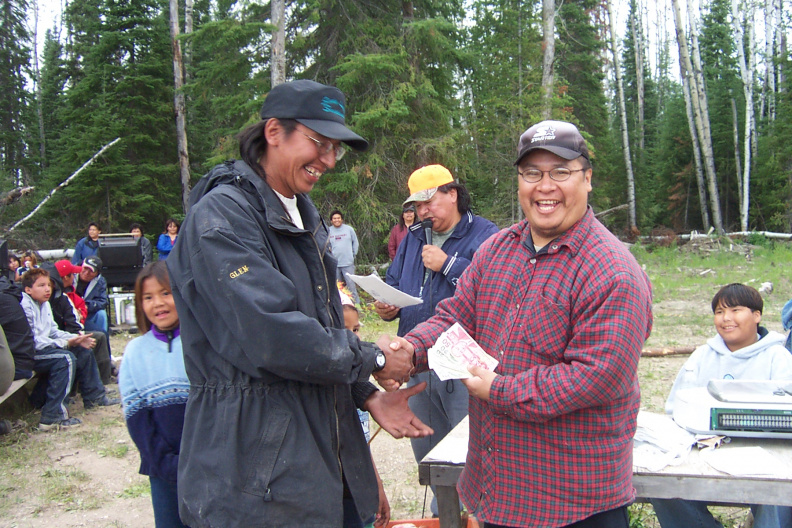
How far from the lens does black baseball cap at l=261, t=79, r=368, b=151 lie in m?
2.19

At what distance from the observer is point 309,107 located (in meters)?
2.21

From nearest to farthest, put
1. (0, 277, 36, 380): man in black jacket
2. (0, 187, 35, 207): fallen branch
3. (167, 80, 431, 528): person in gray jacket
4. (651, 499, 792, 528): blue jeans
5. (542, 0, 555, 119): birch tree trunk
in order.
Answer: (167, 80, 431, 528): person in gray jacket
(651, 499, 792, 528): blue jeans
(0, 277, 36, 380): man in black jacket
(0, 187, 35, 207): fallen branch
(542, 0, 555, 119): birch tree trunk

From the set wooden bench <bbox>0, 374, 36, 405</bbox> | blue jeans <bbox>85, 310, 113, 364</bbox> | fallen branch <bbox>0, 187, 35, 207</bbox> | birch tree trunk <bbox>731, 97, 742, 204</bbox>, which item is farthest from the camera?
birch tree trunk <bbox>731, 97, 742, 204</bbox>

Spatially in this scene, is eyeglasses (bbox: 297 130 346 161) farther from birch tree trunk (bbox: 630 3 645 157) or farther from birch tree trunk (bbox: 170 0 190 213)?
birch tree trunk (bbox: 630 3 645 157)

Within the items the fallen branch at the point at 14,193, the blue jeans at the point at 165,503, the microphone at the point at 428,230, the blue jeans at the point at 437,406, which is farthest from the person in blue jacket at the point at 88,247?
the blue jeans at the point at 165,503

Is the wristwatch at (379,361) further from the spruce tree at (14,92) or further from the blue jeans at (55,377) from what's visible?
the spruce tree at (14,92)

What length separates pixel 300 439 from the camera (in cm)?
202

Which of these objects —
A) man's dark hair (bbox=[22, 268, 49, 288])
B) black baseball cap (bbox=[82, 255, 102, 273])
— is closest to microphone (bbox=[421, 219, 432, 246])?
man's dark hair (bbox=[22, 268, 49, 288])

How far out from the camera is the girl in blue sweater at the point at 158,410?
111 inches

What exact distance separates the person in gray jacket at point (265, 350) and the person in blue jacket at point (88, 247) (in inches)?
438

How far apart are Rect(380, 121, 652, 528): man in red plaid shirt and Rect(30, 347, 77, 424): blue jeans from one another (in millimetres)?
5632

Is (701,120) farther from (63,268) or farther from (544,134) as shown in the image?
(544,134)

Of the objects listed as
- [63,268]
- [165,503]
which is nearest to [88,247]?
[63,268]

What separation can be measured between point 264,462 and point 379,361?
54 cm
